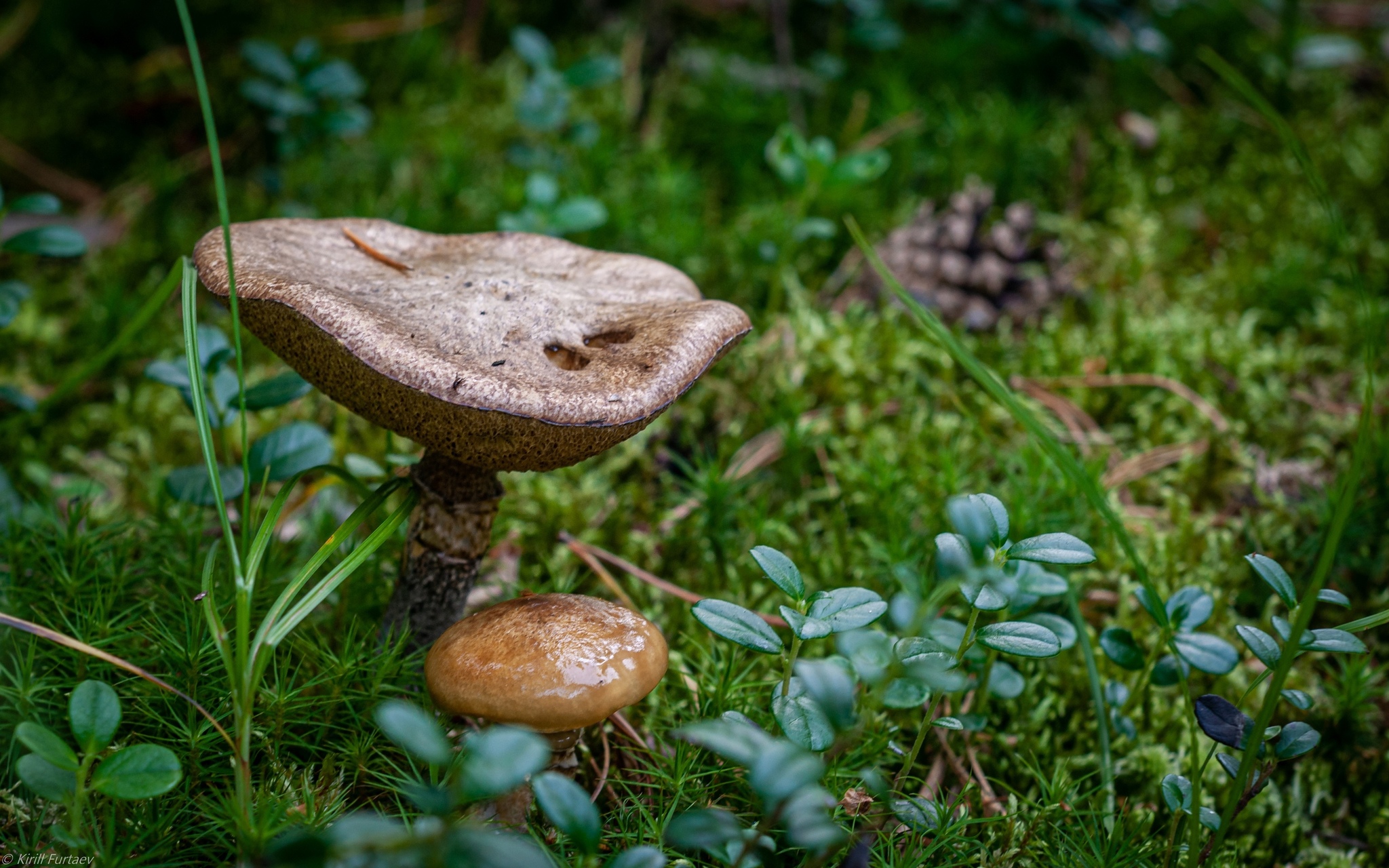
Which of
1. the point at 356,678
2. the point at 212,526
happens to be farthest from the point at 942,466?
the point at 212,526

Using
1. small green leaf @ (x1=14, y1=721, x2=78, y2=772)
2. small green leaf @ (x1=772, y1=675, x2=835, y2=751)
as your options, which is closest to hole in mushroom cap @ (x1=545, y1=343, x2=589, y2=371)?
small green leaf @ (x1=772, y1=675, x2=835, y2=751)

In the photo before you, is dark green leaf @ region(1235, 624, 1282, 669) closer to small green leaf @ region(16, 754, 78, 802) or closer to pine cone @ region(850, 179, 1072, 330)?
small green leaf @ region(16, 754, 78, 802)

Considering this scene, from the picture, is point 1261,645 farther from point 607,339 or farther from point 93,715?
point 93,715

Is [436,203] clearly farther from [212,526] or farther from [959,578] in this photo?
[959,578]

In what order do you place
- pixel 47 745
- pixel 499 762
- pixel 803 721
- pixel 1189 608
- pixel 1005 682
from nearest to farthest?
pixel 499 762, pixel 47 745, pixel 803 721, pixel 1189 608, pixel 1005 682

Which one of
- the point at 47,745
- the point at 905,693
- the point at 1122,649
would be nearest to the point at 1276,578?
the point at 1122,649

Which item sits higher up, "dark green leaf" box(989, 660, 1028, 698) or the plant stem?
the plant stem

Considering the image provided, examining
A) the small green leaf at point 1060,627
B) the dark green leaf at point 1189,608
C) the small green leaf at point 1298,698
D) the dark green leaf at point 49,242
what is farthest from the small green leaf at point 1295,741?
the dark green leaf at point 49,242
